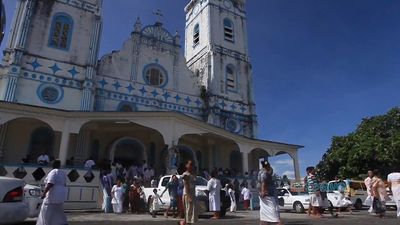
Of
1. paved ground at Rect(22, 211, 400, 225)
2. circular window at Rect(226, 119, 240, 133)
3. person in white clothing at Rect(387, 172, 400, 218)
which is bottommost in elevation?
paved ground at Rect(22, 211, 400, 225)

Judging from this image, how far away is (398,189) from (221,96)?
58.5 ft

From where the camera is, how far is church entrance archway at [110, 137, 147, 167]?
19.9 meters

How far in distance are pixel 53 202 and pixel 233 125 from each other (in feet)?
69.8

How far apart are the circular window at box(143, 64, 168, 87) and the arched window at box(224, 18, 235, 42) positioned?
8495 millimetres

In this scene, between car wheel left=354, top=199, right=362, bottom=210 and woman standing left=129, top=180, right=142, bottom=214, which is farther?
car wheel left=354, top=199, right=362, bottom=210

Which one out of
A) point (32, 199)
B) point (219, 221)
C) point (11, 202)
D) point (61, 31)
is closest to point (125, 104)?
point (61, 31)

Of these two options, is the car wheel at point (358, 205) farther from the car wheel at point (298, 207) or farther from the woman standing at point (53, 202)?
the woman standing at point (53, 202)

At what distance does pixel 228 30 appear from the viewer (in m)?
30.8

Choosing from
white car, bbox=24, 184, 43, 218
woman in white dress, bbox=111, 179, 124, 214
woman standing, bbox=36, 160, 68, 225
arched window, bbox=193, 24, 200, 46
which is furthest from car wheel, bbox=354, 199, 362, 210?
arched window, bbox=193, 24, 200, 46

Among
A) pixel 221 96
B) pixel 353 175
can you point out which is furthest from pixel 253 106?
pixel 353 175

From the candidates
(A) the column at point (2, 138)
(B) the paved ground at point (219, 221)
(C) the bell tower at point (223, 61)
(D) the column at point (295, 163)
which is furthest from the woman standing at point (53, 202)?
(D) the column at point (295, 163)

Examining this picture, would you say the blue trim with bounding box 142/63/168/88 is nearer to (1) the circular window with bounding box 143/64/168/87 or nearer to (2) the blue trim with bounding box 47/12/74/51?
(1) the circular window with bounding box 143/64/168/87

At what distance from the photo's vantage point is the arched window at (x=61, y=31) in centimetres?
2138

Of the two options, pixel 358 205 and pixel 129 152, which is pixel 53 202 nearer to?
pixel 129 152
